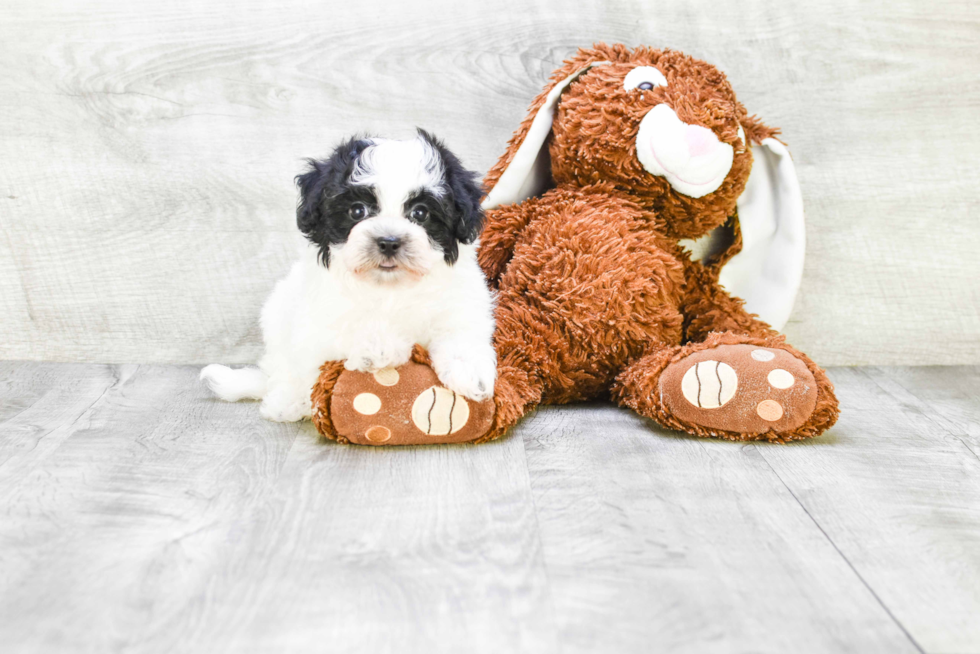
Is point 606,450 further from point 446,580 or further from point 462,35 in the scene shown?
point 462,35

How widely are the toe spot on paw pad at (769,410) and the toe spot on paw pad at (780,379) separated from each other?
33 mm

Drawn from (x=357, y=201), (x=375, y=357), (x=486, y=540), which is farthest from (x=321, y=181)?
(x=486, y=540)

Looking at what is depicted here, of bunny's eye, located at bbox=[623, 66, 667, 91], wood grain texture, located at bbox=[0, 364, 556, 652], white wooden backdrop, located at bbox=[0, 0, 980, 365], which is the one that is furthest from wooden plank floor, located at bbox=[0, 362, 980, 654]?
bunny's eye, located at bbox=[623, 66, 667, 91]

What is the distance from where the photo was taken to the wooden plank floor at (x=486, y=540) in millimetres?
875

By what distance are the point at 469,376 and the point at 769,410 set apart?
555mm

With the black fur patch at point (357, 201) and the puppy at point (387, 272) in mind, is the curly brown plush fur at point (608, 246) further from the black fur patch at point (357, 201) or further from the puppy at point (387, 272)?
the black fur patch at point (357, 201)

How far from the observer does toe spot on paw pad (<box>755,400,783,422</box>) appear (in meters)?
1.43

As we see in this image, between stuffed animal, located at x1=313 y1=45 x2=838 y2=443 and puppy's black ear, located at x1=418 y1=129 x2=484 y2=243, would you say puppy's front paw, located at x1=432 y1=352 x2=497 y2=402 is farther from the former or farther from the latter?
puppy's black ear, located at x1=418 y1=129 x2=484 y2=243

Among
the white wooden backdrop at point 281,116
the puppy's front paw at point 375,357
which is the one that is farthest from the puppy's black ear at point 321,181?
the white wooden backdrop at point 281,116

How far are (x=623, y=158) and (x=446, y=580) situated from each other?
1.03 m

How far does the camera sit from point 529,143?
67.9 inches

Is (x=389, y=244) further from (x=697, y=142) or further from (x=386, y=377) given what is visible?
(x=697, y=142)

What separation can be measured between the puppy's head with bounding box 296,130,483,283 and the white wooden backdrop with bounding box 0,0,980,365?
0.61m

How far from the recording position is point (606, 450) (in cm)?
141
